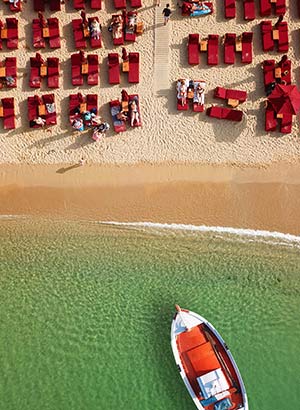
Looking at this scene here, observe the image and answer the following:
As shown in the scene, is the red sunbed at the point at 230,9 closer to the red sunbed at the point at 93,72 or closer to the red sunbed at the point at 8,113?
the red sunbed at the point at 93,72

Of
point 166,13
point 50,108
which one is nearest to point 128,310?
point 50,108

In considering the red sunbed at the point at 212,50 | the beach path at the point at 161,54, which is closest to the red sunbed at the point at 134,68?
the beach path at the point at 161,54

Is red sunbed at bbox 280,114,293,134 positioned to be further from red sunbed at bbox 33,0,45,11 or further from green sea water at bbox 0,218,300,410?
red sunbed at bbox 33,0,45,11

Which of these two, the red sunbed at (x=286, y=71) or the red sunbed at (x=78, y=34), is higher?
the red sunbed at (x=78, y=34)

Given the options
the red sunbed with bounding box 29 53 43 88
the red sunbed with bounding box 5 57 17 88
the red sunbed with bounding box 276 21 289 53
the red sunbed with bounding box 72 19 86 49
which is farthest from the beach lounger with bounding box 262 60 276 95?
the red sunbed with bounding box 5 57 17 88

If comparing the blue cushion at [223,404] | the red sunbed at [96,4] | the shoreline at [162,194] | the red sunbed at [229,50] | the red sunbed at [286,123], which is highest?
the red sunbed at [96,4]

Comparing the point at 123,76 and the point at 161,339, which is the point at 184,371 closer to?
the point at 161,339

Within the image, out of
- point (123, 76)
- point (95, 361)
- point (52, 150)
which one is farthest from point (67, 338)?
point (123, 76)
